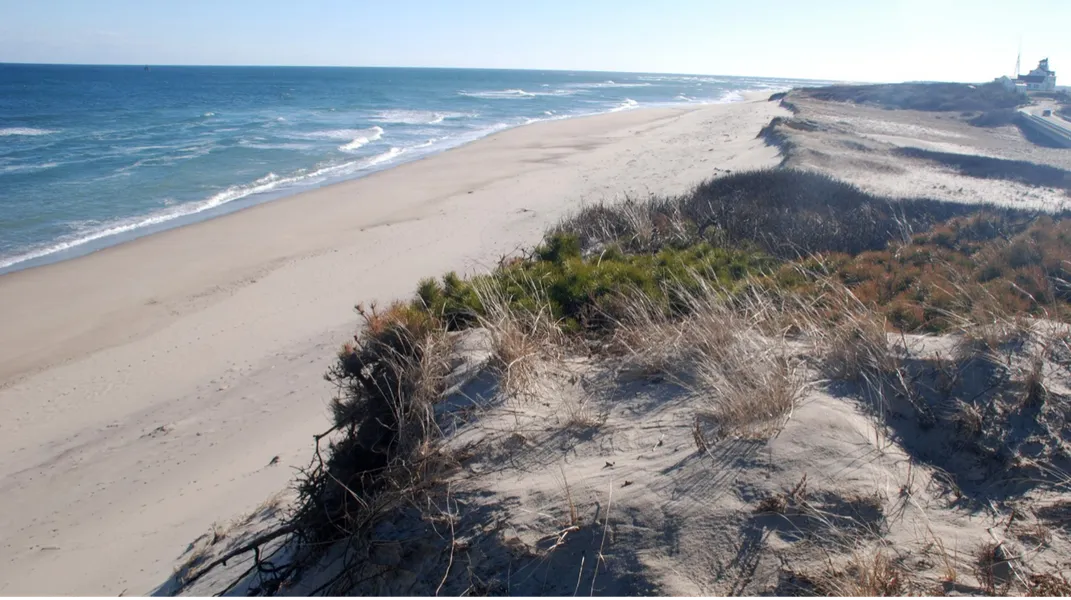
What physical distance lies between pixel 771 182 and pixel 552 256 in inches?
260

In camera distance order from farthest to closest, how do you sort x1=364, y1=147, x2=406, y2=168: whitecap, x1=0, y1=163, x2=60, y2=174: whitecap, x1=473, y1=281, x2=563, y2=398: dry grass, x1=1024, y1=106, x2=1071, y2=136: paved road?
x1=364, y1=147, x2=406, y2=168: whitecap < x1=0, y1=163, x2=60, y2=174: whitecap < x1=1024, y1=106, x2=1071, y2=136: paved road < x1=473, y1=281, x2=563, y2=398: dry grass

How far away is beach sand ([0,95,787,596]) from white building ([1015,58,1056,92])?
34830mm

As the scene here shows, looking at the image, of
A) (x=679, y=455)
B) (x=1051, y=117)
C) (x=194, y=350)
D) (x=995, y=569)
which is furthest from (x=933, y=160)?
(x=1051, y=117)

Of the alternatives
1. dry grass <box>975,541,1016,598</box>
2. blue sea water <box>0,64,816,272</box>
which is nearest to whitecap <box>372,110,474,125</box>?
blue sea water <box>0,64,816,272</box>

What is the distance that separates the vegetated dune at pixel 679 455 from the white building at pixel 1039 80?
4750 cm

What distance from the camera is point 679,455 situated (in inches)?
141

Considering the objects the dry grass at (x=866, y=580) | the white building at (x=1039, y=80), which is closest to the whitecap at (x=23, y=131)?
the dry grass at (x=866, y=580)

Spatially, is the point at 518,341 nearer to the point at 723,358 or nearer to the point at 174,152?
the point at 723,358

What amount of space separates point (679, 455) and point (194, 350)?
7840 millimetres

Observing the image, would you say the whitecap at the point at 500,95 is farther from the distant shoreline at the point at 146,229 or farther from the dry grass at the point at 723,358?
the dry grass at the point at 723,358

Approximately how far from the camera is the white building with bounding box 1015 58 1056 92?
42584 millimetres

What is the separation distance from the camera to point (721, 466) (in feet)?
11.1

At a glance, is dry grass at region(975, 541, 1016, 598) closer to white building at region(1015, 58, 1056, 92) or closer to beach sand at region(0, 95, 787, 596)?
beach sand at region(0, 95, 787, 596)

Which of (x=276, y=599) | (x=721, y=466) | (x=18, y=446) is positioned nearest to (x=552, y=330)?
(x=721, y=466)
